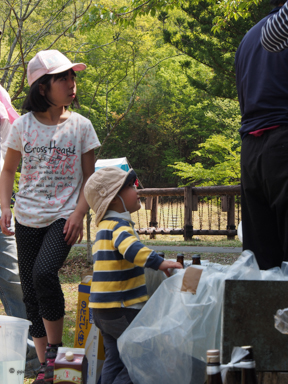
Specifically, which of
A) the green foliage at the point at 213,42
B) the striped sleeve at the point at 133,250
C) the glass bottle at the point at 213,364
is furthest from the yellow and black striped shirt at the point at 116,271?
the green foliage at the point at 213,42

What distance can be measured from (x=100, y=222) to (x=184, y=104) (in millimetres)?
27014

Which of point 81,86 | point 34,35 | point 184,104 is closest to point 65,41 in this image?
point 81,86

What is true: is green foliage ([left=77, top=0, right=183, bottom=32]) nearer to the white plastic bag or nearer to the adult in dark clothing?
the adult in dark clothing

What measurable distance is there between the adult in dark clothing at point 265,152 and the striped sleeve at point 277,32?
0.96 ft

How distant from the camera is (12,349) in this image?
225 cm

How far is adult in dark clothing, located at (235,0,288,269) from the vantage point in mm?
2062

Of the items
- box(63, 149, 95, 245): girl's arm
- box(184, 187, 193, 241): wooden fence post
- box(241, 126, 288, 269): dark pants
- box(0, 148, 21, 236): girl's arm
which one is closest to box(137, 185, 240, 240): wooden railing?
box(184, 187, 193, 241): wooden fence post

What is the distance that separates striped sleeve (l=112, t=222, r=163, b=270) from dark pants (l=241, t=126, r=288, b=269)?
21.4 inches

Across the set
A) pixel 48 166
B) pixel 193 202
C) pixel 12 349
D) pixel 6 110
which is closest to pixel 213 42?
pixel 193 202

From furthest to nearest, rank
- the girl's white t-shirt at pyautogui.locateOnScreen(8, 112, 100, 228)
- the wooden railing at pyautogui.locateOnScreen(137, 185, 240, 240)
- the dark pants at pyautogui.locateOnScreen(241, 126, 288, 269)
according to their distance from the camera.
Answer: the wooden railing at pyautogui.locateOnScreen(137, 185, 240, 240) < the girl's white t-shirt at pyautogui.locateOnScreen(8, 112, 100, 228) < the dark pants at pyautogui.locateOnScreen(241, 126, 288, 269)

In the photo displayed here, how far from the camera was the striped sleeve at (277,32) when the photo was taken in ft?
5.81

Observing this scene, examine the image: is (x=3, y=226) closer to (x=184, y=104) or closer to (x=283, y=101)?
(x=283, y=101)

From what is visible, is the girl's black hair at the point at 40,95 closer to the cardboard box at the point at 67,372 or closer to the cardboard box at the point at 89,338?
the cardboard box at the point at 89,338

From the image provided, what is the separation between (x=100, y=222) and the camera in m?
2.43
